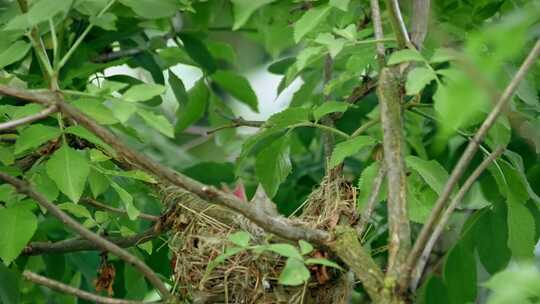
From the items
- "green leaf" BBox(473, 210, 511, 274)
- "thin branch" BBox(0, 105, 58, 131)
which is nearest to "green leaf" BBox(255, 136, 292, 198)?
"green leaf" BBox(473, 210, 511, 274)

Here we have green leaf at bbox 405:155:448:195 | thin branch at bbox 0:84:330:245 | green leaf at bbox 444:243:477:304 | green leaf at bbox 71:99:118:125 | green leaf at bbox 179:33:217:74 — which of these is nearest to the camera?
thin branch at bbox 0:84:330:245

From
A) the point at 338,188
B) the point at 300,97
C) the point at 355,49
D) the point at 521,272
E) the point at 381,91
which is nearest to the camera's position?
the point at 521,272

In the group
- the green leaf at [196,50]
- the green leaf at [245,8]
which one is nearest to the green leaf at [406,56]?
the green leaf at [245,8]

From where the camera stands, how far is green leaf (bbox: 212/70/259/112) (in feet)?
12.8

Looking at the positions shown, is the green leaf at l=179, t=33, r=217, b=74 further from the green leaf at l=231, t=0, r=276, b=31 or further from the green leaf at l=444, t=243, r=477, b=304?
the green leaf at l=231, t=0, r=276, b=31

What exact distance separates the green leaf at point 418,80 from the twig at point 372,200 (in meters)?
0.44

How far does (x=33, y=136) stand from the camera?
2424mm

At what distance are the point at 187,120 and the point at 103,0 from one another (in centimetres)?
122

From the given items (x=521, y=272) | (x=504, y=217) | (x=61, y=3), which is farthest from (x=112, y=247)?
(x=504, y=217)

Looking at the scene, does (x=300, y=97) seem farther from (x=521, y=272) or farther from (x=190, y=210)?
(x=521, y=272)

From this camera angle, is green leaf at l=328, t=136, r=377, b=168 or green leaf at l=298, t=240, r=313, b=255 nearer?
green leaf at l=298, t=240, r=313, b=255

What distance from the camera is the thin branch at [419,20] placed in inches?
103

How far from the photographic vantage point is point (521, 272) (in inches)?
60.8

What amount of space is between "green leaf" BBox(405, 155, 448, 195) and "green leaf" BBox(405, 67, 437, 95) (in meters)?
0.52
